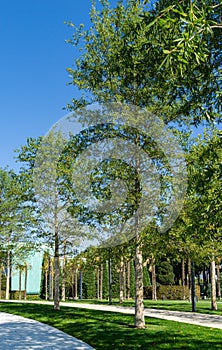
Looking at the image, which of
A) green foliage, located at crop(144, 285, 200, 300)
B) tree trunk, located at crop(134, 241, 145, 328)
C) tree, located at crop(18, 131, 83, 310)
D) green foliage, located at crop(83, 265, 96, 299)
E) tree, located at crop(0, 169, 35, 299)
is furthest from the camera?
green foliage, located at crop(83, 265, 96, 299)

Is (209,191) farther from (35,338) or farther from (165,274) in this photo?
(165,274)

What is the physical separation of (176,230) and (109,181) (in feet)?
9.12

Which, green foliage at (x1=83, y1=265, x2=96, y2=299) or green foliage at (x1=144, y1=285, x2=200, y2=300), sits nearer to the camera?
green foliage at (x1=144, y1=285, x2=200, y2=300)

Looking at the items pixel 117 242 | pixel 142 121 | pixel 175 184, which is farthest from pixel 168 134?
pixel 117 242

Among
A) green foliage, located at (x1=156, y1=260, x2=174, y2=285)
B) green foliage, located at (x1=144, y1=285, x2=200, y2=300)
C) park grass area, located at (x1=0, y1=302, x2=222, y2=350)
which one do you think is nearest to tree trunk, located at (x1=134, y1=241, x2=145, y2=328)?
park grass area, located at (x1=0, y1=302, x2=222, y2=350)

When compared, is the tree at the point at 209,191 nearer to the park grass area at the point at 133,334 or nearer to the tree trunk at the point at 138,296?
the park grass area at the point at 133,334

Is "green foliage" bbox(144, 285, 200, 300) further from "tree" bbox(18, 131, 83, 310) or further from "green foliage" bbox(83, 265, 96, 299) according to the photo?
"tree" bbox(18, 131, 83, 310)

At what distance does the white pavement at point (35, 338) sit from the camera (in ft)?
31.2

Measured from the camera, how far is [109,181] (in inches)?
518

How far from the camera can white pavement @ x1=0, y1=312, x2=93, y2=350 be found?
9508 mm

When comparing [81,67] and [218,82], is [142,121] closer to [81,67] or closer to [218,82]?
[81,67]

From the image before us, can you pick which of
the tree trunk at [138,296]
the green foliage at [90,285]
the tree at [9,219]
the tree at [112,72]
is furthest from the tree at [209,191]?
the green foliage at [90,285]

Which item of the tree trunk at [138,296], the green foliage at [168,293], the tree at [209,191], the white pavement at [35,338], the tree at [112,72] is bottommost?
the green foliage at [168,293]

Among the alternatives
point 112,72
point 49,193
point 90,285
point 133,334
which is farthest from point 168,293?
point 112,72
